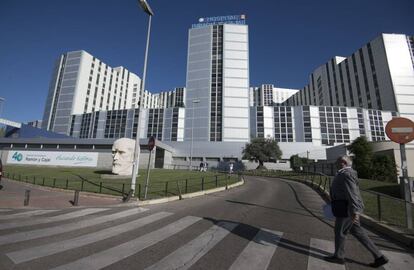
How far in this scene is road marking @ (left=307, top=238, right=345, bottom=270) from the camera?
3.85 metres

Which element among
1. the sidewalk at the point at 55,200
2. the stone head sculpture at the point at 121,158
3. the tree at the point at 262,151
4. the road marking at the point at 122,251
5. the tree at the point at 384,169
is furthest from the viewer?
the tree at the point at 262,151

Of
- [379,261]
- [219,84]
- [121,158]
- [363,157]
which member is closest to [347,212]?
[379,261]

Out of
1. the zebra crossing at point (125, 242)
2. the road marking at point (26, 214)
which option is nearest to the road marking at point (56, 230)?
the zebra crossing at point (125, 242)

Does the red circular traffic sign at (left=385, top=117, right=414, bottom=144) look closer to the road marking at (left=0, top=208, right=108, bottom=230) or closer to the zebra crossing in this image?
the zebra crossing

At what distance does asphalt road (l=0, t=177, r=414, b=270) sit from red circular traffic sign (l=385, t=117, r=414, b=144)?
265cm

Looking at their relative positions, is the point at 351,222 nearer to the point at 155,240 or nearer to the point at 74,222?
the point at 155,240

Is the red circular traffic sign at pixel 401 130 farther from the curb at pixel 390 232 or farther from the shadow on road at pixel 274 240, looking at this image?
the shadow on road at pixel 274 240

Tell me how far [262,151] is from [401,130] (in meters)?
46.3

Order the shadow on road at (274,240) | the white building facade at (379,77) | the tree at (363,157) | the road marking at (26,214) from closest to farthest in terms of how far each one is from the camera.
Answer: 1. the shadow on road at (274,240)
2. the road marking at (26,214)
3. the tree at (363,157)
4. the white building facade at (379,77)

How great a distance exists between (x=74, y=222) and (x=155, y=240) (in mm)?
3090

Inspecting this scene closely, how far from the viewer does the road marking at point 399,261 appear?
156 inches

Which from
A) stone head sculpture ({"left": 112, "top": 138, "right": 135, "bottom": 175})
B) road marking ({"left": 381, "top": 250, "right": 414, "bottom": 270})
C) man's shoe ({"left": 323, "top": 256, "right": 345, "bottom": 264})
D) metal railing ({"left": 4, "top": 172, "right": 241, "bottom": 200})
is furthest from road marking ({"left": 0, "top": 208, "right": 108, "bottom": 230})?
stone head sculpture ({"left": 112, "top": 138, "right": 135, "bottom": 175})

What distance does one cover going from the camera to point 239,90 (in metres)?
65.6

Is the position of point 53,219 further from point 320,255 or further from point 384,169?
point 384,169
